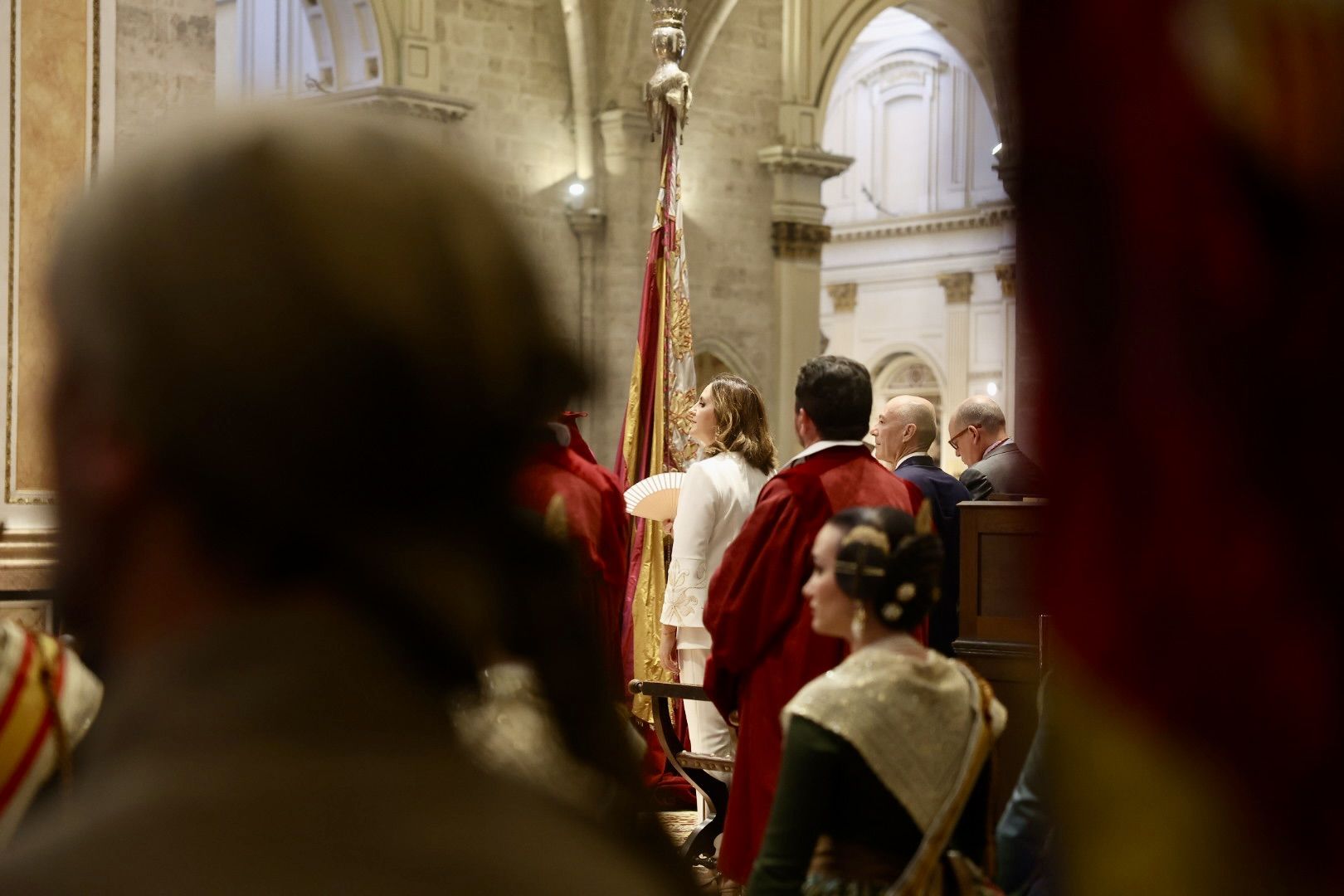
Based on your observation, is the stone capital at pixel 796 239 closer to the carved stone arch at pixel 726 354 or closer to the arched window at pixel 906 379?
the carved stone arch at pixel 726 354

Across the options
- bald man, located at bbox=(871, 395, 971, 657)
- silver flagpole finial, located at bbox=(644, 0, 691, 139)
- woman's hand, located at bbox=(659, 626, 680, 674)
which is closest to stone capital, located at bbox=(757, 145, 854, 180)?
silver flagpole finial, located at bbox=(644, 0, 691, 139)

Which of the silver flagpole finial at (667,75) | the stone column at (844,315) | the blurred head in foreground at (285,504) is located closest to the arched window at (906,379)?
the stone column at (844,315)

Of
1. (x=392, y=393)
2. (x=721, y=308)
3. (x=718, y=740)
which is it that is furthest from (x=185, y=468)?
(x=721, y=308)

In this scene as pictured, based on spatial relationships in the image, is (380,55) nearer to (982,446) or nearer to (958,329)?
(982,446)

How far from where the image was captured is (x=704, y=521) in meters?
6.01

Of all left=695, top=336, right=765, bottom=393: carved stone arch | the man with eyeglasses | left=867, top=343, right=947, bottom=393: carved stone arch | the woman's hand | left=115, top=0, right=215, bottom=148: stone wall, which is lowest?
the woman's hand

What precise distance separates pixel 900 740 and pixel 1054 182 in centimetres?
265

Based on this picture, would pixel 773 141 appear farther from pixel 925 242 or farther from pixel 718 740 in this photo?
pixel 718 740

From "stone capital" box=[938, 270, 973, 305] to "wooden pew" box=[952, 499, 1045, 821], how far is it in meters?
21.2

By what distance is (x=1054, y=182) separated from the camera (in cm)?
59

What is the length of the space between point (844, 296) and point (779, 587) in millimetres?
23437

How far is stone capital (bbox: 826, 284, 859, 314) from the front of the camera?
Answer: 2775cm

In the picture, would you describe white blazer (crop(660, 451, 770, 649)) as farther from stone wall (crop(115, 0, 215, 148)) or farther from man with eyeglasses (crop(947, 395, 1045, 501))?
stone wall (crop(115, 0, 215, 148))

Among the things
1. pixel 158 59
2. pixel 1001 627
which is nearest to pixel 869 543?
pixel 1001 627
